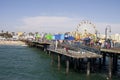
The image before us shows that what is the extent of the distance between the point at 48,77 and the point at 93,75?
6.07 m

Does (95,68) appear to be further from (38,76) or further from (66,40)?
(66,40)

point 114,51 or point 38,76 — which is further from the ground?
point 114,51

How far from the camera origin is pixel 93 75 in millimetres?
34062

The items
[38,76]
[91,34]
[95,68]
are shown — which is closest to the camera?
[38,76]

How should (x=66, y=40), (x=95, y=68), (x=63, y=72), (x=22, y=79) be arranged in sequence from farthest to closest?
(x=66, y=40) → (x=95, y=68) → (x=63, y=72) → (x=22, y=79)

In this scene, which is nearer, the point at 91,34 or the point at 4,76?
the point at 4,76

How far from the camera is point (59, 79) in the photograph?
3206 centimetres

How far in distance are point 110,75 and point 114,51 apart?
3270mm

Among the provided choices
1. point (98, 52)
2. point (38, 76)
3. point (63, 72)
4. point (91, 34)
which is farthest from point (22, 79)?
point (91, 34)

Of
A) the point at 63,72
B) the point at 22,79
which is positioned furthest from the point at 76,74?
the point at 22,79

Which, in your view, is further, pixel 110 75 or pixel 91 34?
pixel 91 34

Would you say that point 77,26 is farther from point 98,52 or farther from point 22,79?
point 22,79

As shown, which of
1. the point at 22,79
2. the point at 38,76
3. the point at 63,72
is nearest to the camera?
the point at 22,79

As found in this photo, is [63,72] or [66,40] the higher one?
[66,40]
